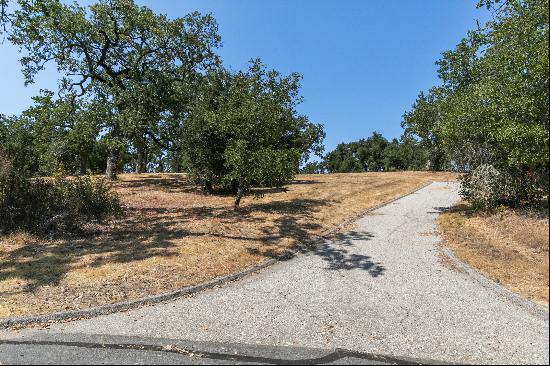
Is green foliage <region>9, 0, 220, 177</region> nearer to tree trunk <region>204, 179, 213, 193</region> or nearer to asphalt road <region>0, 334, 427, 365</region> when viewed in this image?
tree trunk <region>204, 179, 213, 193</region>

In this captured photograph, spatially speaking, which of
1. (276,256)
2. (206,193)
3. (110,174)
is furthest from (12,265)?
(110,174)

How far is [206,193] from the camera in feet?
70.2

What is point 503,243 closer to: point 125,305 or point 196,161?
point 125,305

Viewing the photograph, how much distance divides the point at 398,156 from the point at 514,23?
54.7 meters

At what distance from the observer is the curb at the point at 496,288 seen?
6.38m

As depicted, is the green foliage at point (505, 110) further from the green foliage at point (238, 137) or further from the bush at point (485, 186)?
Answer: the green foliage at point (238, 137)

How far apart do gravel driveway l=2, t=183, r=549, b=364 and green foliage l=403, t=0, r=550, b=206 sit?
469 cm

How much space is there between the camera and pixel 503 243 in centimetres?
1122

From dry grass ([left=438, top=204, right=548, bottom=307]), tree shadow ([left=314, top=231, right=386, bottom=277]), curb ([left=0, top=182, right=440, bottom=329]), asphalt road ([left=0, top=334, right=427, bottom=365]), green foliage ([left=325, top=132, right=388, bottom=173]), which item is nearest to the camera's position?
asphalt road ([left=0, top=334, right=427, bottom=365])

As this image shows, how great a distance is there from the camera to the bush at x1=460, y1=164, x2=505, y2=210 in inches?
Result: 562

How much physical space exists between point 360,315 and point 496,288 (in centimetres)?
317

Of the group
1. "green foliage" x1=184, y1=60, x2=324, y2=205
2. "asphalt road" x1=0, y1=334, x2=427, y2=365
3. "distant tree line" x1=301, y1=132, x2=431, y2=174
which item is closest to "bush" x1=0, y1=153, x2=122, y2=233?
"green foliage" x1=184, y1=60, x2=324, y2=205

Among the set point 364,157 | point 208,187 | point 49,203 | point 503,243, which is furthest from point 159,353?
point 364,157

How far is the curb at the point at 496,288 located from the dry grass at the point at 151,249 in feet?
14.7
